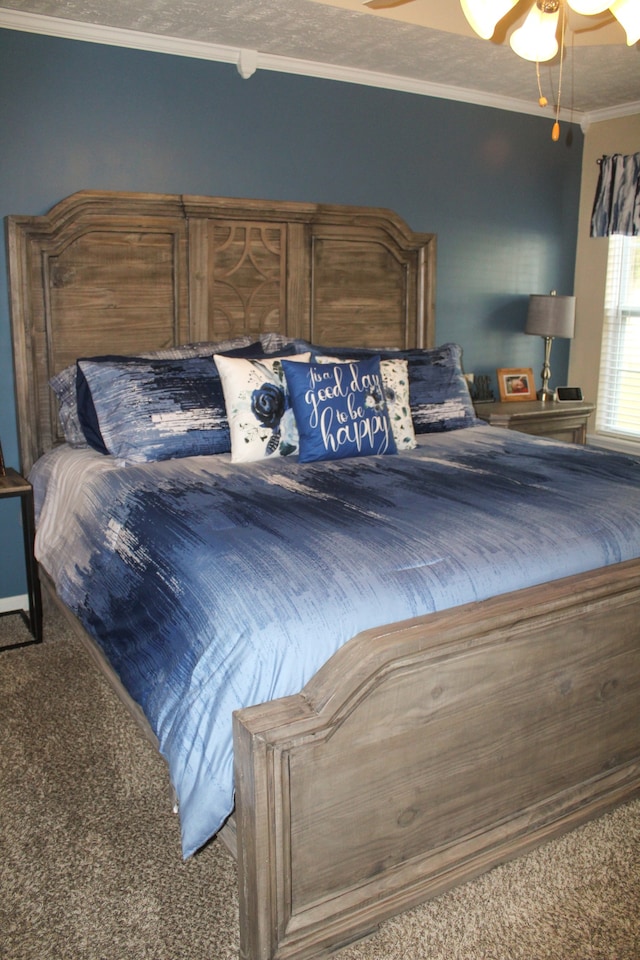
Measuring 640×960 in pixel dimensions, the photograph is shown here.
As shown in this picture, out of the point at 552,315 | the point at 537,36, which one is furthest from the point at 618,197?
the point at 537,36

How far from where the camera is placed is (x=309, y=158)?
3645mm

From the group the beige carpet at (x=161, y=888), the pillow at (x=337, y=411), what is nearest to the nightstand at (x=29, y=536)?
the beige carpet at (x=161, y=888)

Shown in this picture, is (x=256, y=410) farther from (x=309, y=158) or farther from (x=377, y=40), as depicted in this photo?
(x=377, y=40)

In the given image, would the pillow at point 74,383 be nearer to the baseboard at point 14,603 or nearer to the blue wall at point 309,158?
the blue wall at point 309,158

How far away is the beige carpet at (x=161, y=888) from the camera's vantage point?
64.0 inches

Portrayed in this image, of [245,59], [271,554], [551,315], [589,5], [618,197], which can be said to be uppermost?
[245,59]

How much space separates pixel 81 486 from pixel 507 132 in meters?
3.06

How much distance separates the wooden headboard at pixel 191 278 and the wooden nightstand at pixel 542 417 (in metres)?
0.60

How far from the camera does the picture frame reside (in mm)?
4445

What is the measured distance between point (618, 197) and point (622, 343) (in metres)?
0.81

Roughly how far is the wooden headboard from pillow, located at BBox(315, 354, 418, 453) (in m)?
0.67

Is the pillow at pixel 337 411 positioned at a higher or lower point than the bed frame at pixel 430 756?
higher

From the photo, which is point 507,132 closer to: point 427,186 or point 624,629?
point 427,186

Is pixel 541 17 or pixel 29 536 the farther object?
pixel 29 536
